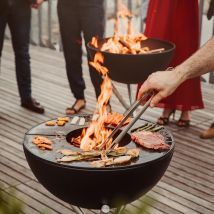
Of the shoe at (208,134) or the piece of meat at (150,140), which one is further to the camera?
the shoe at (208,134)

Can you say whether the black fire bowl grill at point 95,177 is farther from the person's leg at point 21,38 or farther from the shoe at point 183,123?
the person's leg at point 21,38

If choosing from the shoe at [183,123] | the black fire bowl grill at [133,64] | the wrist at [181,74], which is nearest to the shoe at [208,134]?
the shoe at [183,123]

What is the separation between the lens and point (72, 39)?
4.38 meters

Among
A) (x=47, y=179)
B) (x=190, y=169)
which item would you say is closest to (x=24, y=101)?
(x=190, y=169)

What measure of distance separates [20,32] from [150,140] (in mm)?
2684

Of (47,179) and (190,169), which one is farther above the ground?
(47,179)

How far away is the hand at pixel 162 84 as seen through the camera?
1.80m

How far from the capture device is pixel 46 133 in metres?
2.15

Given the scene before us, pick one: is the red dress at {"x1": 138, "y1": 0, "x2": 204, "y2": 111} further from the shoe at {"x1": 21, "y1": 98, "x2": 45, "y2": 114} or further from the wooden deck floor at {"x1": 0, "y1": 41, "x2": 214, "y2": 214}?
the shoe at {"x1": 21, "y1": 98, "x2": 45, "y2": 114}

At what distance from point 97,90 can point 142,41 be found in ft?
2.90

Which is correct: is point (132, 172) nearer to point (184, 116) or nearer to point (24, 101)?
point (184, 116)

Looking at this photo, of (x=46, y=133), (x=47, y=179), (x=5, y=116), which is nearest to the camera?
(x=47, y=179)

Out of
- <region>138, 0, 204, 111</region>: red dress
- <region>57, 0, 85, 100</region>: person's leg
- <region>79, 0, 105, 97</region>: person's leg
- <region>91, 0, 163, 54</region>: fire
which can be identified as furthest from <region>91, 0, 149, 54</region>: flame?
<region>57, 0, 85, 100</region>: person's leg

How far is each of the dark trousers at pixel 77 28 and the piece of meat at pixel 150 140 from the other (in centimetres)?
225
